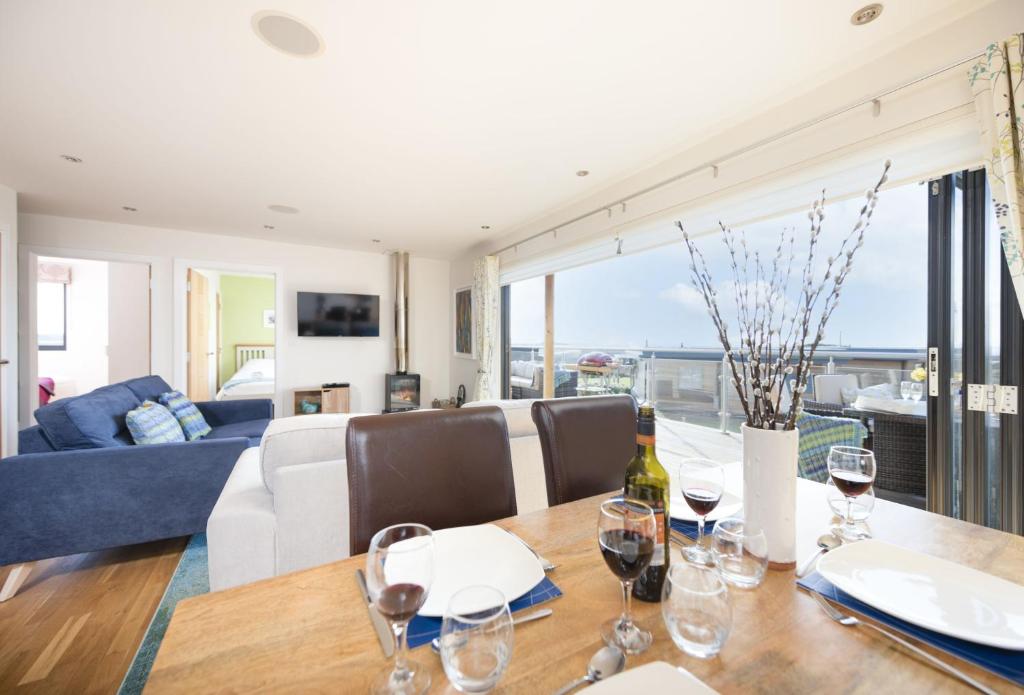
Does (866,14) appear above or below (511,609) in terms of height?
above

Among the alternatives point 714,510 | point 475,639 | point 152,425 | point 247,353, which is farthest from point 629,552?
point 247,353

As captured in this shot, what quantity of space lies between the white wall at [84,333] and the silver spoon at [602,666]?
7.77m

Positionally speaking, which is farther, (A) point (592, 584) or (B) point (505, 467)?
(B) point (505, 467)

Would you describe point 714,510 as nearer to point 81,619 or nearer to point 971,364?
point 971,364

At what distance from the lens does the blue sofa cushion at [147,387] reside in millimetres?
3096

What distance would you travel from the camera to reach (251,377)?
234 inches

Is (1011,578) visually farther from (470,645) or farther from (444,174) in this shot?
(444,174)

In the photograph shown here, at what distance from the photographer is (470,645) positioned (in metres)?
0.52

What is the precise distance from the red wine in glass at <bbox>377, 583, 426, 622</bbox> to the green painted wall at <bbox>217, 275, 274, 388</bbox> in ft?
27.5

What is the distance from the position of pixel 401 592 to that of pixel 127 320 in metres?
6.80

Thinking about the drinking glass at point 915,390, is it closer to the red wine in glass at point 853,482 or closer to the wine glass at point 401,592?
the red wine in glass at point 853,482

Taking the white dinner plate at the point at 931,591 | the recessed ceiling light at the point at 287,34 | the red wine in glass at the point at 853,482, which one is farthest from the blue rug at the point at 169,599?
the recessed ceiling light at the point at 287,34

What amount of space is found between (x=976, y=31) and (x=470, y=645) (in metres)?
2.53

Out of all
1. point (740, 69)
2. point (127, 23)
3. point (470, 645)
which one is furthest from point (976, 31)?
point (127, 23)
